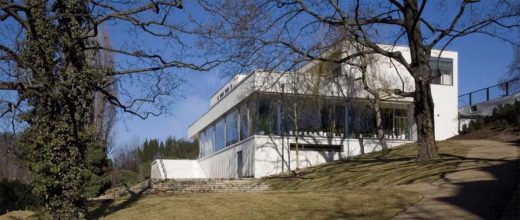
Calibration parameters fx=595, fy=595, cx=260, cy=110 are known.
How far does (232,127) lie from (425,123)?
52.1 feet

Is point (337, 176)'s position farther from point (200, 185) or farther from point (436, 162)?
point (200, 185)

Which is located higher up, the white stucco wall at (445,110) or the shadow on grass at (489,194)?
the white stucco wall at (445,110)

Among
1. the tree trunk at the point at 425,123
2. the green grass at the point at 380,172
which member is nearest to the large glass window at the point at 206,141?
the green grass at the point at 380,172

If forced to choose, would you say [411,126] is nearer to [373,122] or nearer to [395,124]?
[395,124]

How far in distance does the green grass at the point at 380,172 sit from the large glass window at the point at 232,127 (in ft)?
21.7

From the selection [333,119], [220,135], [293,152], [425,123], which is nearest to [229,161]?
[220,135]

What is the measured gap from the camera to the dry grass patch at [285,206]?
13.1 meters

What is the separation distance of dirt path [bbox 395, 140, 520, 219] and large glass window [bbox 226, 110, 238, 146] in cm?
1690

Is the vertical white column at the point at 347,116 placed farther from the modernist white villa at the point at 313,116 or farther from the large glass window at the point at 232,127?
the large glass window at the point at 232,127

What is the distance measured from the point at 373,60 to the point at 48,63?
69.6ft

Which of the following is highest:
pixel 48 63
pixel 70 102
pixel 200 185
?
pixel 48 63

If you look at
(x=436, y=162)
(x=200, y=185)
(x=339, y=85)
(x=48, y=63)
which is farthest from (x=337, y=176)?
(x=48, y=63)

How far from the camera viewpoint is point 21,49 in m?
15.5

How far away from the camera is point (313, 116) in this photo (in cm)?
3177
